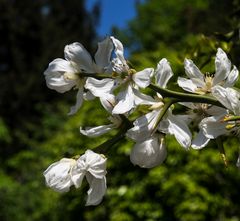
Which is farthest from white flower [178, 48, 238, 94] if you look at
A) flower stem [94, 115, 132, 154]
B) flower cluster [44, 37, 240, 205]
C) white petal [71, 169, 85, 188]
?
white petal [71, 169, 85, 188]

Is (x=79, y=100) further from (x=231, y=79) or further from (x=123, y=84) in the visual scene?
(x=231, y=79)

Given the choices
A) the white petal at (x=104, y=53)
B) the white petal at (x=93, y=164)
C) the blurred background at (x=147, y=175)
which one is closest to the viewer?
the white petal at (x=93, y=164)

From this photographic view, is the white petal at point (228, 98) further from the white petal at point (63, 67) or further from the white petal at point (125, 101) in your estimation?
the white petal at point (63, 67)

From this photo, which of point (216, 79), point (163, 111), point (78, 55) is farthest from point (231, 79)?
point (78, 55)

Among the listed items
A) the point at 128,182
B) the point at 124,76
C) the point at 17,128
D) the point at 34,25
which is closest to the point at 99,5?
the point at 34,25

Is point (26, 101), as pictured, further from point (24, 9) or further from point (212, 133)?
point (212, 133)

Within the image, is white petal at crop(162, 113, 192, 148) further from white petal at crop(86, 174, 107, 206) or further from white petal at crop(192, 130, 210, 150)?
white petal at crop(86, 174, 107, 206)

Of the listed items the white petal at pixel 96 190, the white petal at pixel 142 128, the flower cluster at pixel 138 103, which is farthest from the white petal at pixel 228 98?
the white petal at pixel 96 190
